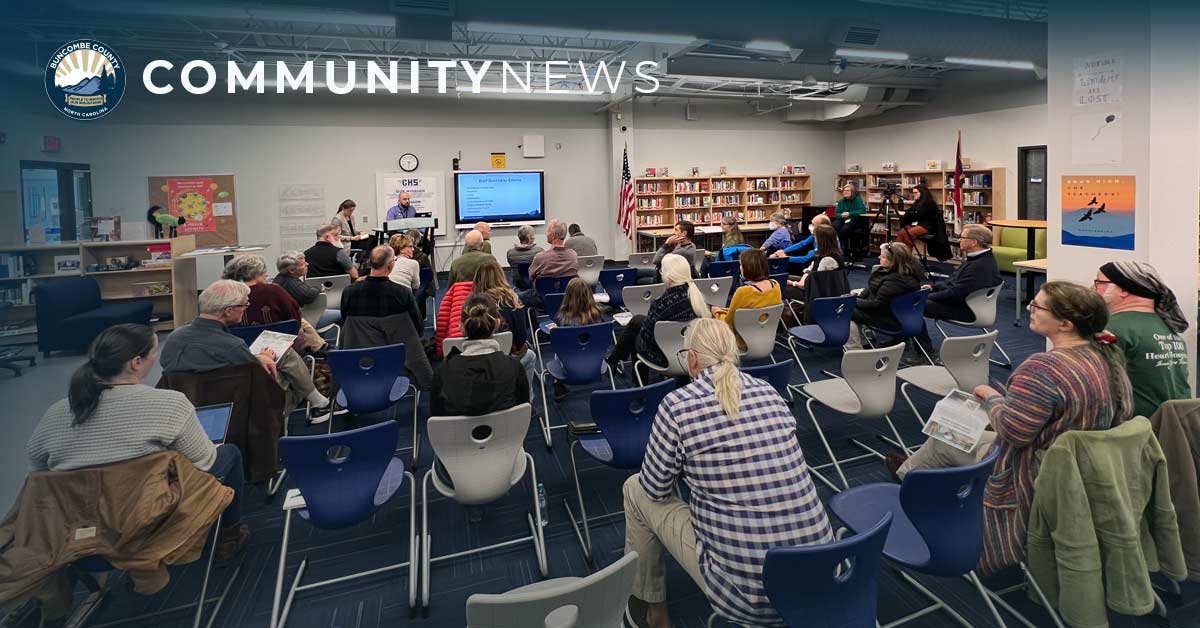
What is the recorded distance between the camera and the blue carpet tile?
2.74 meters

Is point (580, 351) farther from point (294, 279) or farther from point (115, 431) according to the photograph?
point (294, 279)

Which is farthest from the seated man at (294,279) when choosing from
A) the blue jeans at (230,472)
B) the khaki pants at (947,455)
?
the khaki pants at (947,455)

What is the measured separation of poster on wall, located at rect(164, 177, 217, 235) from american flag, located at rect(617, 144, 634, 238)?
300 inches

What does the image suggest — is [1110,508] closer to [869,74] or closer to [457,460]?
[457,460]

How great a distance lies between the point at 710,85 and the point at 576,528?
1161 centimetres

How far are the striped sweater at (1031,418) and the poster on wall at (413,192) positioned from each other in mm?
11200

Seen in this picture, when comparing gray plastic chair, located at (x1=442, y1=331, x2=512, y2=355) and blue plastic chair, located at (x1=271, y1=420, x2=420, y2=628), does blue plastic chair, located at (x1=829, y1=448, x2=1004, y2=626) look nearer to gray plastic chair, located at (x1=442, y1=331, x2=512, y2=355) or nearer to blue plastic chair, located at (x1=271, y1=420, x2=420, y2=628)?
blue plastic chair, located at (x1=271, y1=420, x2=420, y2=628)

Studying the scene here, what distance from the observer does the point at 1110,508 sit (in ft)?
7.51

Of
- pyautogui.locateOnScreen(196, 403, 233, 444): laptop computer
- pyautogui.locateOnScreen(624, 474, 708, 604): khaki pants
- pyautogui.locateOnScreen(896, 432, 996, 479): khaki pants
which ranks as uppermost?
pyautogui.locateOnScreen(196, 403, 233, 444): laptop computer

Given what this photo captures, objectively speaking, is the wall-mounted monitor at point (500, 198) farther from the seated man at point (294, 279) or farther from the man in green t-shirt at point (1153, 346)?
the man in green t-shirt at point (1153, 346)

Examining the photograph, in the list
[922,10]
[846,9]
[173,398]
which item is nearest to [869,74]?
[922,10]

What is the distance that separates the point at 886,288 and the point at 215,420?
4.94m

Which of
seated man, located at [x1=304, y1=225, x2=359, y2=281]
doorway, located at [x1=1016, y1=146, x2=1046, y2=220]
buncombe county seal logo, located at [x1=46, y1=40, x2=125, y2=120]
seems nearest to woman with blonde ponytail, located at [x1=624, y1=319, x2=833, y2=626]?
seated man, located at [x1=304, y1=225, x2=359, y2=281]

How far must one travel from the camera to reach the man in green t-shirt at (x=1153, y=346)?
286 cm
